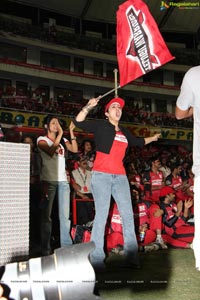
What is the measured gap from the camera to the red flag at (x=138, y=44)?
4980mm

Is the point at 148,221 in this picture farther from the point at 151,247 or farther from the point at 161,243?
the point at 151,247

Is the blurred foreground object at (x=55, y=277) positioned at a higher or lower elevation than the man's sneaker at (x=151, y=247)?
higher

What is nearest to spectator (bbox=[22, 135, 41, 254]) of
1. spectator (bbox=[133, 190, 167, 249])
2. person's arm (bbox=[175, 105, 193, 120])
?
spectator (bbox=[133, 190, 167, 249])

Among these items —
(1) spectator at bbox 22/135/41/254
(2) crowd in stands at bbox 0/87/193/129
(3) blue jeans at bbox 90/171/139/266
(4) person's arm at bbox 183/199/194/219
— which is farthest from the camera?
(2) crowd in stands at bbox 0/87/193/129

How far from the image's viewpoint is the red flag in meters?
4.98

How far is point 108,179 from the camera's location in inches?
149

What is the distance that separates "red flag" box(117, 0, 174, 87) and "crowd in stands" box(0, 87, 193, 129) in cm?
1568

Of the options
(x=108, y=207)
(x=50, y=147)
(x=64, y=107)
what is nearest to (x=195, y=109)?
(x=108, y=207)

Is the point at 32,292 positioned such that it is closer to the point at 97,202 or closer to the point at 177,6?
the point at 97,202

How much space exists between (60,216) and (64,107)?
19559 millimetres

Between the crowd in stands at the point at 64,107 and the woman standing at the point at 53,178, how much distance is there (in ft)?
53.1

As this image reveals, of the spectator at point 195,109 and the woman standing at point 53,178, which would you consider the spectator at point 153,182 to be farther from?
the spectator at point 195,109

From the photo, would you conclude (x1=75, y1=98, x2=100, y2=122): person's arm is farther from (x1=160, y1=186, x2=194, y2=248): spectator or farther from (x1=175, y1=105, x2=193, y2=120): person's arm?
(x1=160, y1=186, x2=194, y2=248): spectator

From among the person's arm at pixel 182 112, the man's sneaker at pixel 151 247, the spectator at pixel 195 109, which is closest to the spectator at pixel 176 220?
the man's sneaker at pixel 151 247
